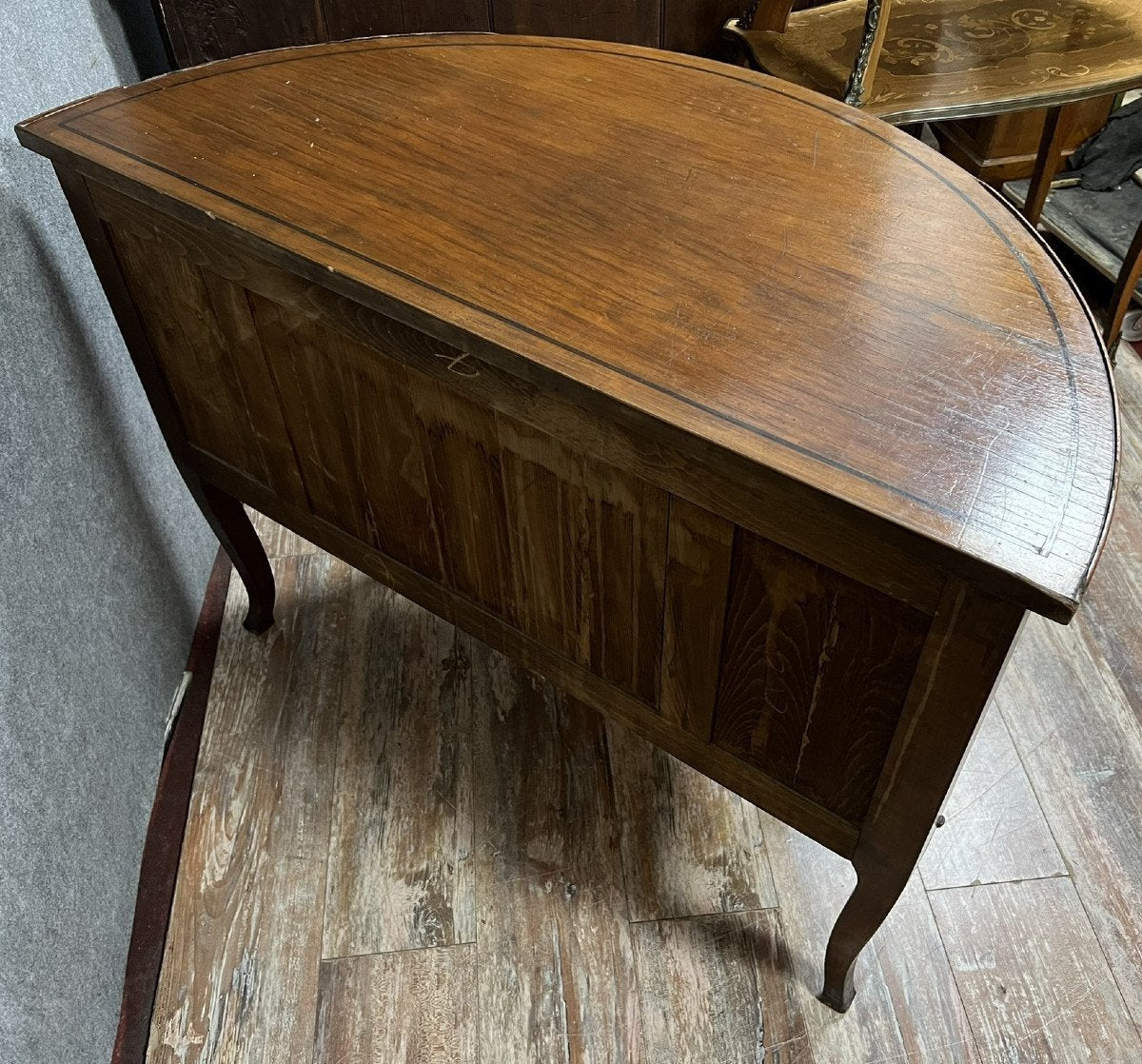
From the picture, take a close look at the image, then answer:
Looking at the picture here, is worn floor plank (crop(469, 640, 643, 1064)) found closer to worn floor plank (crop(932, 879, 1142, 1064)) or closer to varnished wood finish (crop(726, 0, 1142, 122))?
worn floor plank (crop(932, 879, 1142, 1064))

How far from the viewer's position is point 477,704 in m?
1.36

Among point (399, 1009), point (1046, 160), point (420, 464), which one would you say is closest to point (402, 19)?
point (420, 464)

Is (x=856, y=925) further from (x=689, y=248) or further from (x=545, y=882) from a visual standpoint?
(x=689, y=248)

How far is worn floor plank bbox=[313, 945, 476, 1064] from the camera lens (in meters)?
1.07

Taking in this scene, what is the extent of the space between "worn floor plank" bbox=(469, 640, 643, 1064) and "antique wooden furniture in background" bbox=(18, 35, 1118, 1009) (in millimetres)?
248

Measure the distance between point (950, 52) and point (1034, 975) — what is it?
1.28 meters

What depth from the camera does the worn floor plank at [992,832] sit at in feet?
3.89

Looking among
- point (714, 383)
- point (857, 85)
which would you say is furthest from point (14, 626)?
point (857, 85)

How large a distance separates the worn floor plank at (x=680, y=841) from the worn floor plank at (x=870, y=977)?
39mm

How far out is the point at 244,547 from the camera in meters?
1.34

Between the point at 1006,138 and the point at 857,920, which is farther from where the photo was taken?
the point at 1006,138

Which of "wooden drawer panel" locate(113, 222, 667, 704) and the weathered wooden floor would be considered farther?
the weathered wooden floor

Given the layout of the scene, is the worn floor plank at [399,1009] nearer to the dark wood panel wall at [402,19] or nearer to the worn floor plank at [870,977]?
the worn floor plank at [870,977]

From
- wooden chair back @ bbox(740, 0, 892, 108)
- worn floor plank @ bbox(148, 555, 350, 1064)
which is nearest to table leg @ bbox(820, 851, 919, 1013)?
worn floor plank @ bbox(148, 555, 350, 1064)
